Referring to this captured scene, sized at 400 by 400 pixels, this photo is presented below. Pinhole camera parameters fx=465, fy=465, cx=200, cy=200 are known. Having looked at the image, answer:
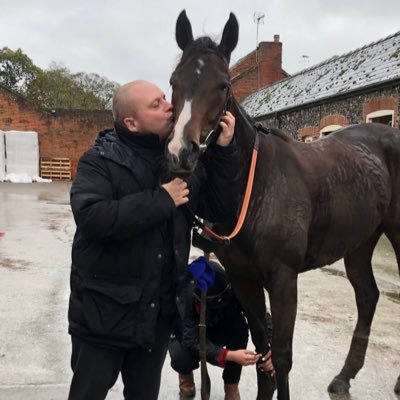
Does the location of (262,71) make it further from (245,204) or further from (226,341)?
(245,204)

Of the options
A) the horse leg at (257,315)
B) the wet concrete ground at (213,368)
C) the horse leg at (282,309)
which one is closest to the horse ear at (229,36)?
the horse leg at (282,309)

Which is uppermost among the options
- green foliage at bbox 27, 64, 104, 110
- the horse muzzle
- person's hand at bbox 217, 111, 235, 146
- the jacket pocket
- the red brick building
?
green foliage at bbox 27, 64, 104, 110

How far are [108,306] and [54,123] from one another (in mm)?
26065

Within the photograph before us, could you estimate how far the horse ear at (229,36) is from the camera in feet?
7.61

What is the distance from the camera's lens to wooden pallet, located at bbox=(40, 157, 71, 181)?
26234 millimetres

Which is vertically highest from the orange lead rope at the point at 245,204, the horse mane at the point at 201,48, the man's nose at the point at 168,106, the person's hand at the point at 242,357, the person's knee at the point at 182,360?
the horse mane at the point at 201,48

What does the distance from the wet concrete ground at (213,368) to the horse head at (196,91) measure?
2048 mm

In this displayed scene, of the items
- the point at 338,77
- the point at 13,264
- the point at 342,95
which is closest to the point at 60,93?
the point at 338,77

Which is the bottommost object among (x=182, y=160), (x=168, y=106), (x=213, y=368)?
(x=213, y=368)

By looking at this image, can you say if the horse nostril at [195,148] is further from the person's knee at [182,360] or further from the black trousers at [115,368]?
the person's knee at [182,360]

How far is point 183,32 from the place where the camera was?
2.40 meters

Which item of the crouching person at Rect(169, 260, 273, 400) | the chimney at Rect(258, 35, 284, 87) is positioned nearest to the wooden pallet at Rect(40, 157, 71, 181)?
the chimney at Rect(258, 35, 284, 87)

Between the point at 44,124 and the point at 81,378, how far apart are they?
26.1 metres

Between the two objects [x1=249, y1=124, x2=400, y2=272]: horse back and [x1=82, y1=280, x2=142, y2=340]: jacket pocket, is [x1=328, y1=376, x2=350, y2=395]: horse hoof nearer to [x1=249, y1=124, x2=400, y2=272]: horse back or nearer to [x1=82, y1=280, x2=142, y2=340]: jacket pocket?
[x1=249, y1=124, x2=400, y2=272]: horse back
